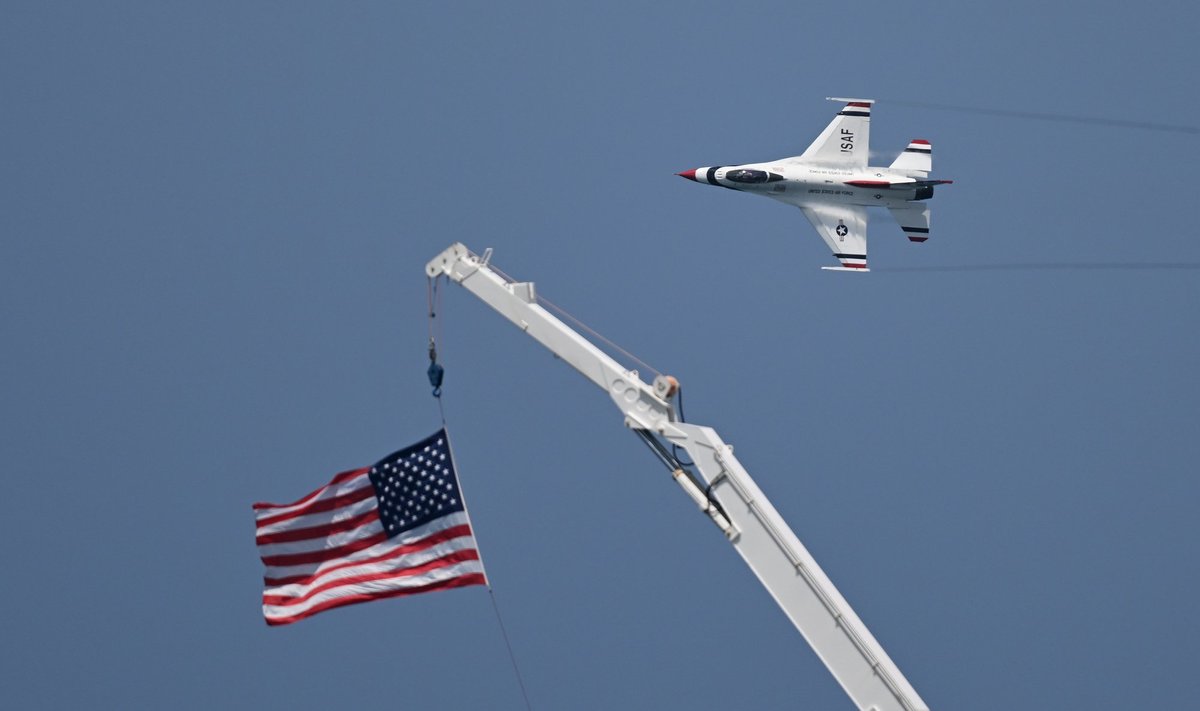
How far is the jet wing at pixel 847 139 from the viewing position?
7688cm

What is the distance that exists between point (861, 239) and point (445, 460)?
33896 mm

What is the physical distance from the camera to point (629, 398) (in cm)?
4281

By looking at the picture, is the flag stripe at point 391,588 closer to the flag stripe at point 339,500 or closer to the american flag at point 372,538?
the american flag at point 372,538

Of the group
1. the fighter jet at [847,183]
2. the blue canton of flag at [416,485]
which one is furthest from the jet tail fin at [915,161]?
the blue canton of flag at [416,485]

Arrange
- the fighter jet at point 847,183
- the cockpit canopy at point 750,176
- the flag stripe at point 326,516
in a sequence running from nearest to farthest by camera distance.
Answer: the flag stripe at point 326,516 < the fighter jet at point 847,183 < the cockpit canopy at point 750,176

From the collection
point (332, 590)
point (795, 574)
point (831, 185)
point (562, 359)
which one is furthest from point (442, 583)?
point (831, 185)

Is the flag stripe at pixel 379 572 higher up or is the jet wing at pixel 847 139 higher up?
the jet wing at pixel 847 139

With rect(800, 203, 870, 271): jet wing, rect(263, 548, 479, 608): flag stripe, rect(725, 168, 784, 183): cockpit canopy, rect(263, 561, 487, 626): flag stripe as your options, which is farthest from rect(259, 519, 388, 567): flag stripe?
rect(725, 168, 784, 183): cockpit canopy

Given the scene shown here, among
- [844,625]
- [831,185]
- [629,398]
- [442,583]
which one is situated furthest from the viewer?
[831,185]

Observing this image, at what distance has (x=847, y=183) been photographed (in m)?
76.3

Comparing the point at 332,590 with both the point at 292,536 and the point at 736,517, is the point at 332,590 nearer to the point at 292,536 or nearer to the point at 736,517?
the point at 292,536

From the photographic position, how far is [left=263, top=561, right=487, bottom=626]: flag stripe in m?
47.6

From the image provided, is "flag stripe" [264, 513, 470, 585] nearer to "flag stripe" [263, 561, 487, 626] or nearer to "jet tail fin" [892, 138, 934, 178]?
"flag stripe" [263, 561, 487, 626]

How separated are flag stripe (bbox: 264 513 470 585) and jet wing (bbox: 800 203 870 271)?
3293 cm
